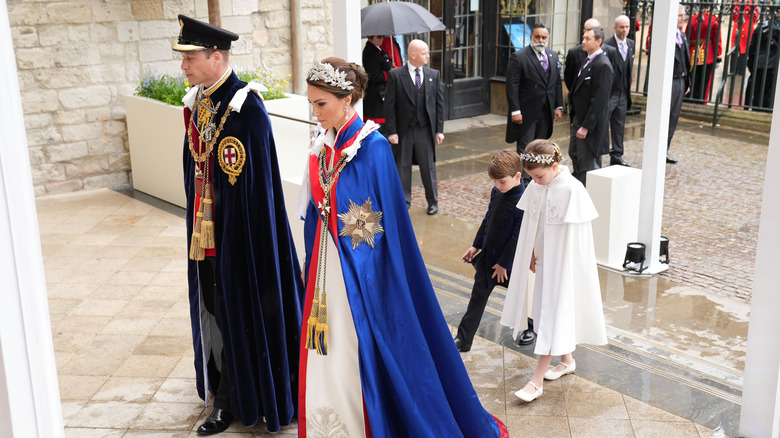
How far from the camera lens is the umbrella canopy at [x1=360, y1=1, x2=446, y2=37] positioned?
8555 millimetres

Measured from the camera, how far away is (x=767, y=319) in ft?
11.8

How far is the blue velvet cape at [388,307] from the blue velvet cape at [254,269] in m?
0.43

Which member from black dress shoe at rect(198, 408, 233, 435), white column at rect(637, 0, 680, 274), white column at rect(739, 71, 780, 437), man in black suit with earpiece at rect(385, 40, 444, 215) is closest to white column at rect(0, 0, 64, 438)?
black dress shoe at rect(198, 408, 233, 435)

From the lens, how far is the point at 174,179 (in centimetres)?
795

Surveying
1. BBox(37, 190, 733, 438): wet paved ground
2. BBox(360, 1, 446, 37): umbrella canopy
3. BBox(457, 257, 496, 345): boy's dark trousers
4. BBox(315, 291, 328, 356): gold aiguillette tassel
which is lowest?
BBox(37, 190, 733, 438): wet paved ground

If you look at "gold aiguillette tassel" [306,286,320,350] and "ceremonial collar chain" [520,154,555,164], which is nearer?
"gold aiguillette tassel" [306,286,320,350]

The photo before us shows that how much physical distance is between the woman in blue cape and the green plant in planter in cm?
463

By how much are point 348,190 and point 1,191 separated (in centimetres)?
144

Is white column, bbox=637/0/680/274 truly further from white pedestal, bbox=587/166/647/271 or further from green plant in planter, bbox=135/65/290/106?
green plant in planter, bbox=135/65/290/106

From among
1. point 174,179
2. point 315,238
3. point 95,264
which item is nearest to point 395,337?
point 315,238

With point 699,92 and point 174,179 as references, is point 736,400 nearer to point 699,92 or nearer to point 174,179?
point 174,179

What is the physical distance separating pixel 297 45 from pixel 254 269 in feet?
20.9

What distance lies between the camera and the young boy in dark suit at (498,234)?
445 cm

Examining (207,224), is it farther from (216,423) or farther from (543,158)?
(543,158)
